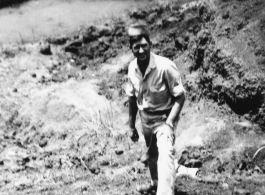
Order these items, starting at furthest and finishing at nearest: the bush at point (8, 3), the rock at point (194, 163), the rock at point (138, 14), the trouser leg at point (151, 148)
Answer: the bush at point (8, 3) < the rock at point (138, 14) < the rock at point (194, 163) < the trouser leg at point (151, 148)

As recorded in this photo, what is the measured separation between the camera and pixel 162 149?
3.28 metres

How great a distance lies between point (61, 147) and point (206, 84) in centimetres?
207

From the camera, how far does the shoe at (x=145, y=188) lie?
405 centimetres

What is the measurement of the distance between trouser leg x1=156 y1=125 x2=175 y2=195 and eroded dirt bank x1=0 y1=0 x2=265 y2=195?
2.70ft

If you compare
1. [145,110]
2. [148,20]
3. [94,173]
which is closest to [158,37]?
[148,20]

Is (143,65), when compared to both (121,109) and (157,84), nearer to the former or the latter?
(157,84)

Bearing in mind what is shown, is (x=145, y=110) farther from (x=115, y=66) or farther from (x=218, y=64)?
(x=115, y=66)

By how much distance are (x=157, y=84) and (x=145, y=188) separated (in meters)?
1.20

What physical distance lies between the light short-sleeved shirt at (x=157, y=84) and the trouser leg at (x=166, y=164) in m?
0.22

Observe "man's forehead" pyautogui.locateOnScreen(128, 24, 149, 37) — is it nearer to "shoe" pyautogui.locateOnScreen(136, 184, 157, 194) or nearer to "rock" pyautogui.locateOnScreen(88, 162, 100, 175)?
"shoe" pyautogui.locateOnScreen(136, 184, 157, 194)

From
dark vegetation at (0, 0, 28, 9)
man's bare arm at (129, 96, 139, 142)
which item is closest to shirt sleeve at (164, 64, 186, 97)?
man's bare arm at (129, 96, 139, 142)

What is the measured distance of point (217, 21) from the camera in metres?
5.92

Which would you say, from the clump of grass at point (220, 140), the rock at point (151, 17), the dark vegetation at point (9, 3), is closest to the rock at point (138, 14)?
the rock at point (151, 17)

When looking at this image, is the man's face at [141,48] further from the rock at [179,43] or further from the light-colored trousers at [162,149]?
the rock at [179,43]
